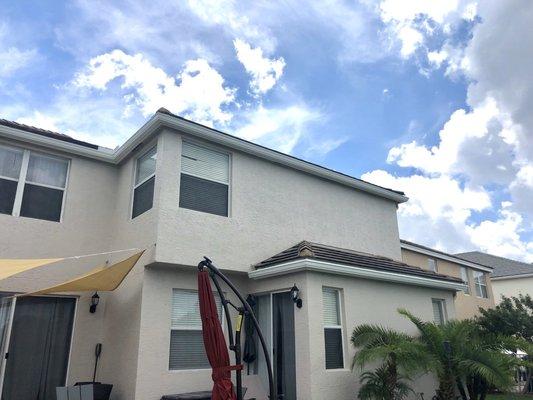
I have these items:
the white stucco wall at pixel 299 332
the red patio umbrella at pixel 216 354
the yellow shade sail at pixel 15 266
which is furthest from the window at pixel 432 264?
the yellow shade sail at pixel 15 266

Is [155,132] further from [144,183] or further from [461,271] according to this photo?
[461,271]

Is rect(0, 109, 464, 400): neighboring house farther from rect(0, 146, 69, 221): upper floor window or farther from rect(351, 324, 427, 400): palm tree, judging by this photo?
rect(351, 324, 427, 400): palm tree

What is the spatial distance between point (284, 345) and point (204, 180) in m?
5.24

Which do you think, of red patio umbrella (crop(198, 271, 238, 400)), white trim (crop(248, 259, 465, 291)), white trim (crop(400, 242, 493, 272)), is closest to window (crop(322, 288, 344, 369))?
white trim (crop(248, 259, 465, 291))

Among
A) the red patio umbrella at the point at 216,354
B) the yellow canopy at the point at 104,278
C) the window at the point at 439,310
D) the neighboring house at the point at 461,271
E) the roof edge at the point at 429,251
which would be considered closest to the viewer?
the red patio umbrella at the point at 216,354

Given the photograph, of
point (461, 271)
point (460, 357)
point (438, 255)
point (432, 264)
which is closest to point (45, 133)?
point (460, 357)

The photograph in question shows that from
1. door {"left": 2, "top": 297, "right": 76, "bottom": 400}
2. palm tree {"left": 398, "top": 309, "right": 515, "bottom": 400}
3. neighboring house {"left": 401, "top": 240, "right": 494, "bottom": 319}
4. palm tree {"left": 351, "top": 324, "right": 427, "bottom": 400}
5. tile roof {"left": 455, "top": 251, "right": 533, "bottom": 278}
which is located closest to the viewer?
palm tree {"left": 351, "top": 324, "right": 427, "bottom": 400}

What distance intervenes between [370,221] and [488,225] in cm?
1972

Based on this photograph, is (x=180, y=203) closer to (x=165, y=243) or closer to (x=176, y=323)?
(x=165, y=243)

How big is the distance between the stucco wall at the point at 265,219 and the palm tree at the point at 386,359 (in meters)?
3.98

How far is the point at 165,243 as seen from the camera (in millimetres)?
11023

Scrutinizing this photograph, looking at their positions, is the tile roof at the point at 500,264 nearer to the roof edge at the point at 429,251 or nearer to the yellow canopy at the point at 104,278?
the roof edge at the point at 429,251

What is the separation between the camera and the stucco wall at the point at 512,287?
36500mm

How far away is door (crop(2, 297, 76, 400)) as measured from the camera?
35.1ft
